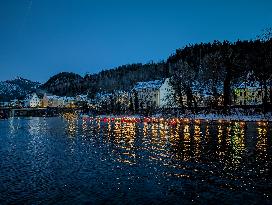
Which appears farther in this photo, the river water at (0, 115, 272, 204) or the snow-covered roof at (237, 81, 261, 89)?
the snow-covered roof at (237, 81, 261, 89)

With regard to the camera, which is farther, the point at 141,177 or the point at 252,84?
the point at 252,84

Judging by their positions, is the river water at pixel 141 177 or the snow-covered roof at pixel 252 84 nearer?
the river water at pixel 141 177

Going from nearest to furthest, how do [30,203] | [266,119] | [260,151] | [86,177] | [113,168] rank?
1. [30,203]
2. [86,177]
3. [113,168]
4. [260,151]
5. [266,119]

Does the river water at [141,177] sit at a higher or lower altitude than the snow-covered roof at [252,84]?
lower

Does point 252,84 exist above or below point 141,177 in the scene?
above

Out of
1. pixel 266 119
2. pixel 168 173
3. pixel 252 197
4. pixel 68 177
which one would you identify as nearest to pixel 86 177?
pixel 68 177

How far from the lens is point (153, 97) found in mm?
184125

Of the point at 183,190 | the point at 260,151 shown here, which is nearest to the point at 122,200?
the point at 183,190

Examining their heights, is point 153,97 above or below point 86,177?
above

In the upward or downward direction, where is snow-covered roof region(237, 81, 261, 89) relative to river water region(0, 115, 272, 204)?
upward

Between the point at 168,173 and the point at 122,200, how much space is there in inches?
265

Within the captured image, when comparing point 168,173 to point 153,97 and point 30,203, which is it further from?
point 153,97

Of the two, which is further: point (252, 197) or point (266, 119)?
point (266, 119)

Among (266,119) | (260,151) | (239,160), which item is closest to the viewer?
(239,160)
